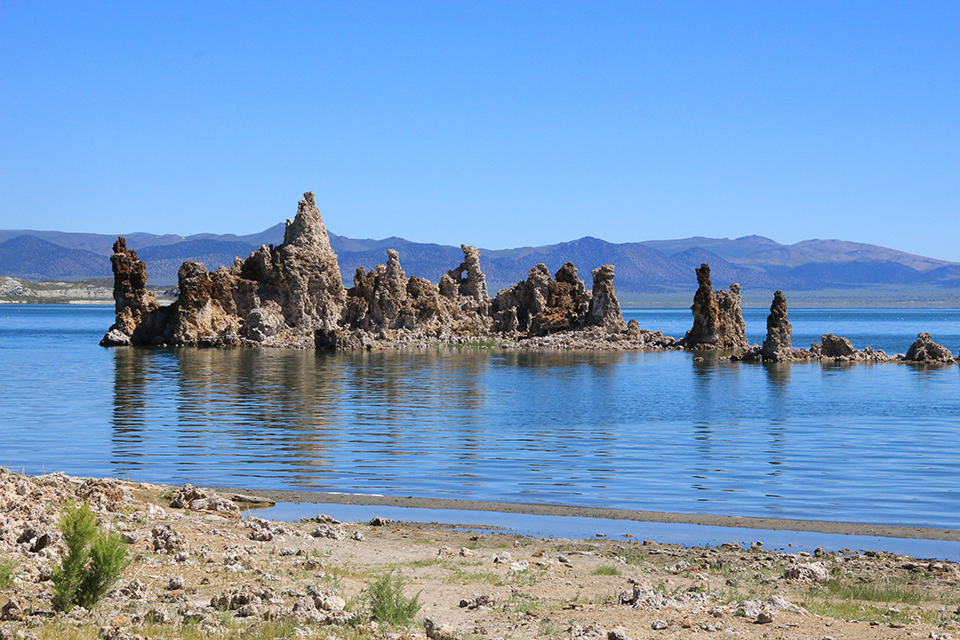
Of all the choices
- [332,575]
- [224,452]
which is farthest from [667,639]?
[224,452]

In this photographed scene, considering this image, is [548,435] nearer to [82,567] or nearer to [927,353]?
[82,567]

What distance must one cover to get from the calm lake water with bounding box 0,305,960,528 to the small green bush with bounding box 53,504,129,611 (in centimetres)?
1092

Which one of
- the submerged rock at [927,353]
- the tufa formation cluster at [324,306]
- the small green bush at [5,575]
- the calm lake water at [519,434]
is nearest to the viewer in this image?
the small green bush at [5,575]

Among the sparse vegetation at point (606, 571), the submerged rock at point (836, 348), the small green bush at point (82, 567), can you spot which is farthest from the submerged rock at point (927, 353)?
the small green bush at point (82, 567)

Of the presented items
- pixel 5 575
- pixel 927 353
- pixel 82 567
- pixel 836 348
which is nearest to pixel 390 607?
pixel 82 567

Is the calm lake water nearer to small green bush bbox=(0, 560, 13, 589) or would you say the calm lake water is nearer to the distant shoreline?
the distant shoreline

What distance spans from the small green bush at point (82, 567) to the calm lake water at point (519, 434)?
35.8 ft

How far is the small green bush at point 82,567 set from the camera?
1003cm

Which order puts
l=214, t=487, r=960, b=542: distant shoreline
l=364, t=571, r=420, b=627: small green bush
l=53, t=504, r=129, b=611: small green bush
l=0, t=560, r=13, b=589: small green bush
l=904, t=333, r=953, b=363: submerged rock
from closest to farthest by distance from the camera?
l=53, t=504, r=129, b=611: small green bush → l=364, t=571, r=420, b=627: small green bush → l=0, t=560, r=13, b=589: small green bush → l=214, t=487, r=960, b=542: distant shoreline → l=904, t=333, r=953, b=363: submerged rock

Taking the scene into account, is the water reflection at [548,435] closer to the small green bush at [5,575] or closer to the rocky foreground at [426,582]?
the rocky foreground at [426,582]

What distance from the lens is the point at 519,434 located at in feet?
105

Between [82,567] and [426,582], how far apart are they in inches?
170

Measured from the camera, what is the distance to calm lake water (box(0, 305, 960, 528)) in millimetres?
21625

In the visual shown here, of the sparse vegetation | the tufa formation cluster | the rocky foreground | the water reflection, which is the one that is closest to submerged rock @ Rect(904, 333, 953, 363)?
the water reflection
